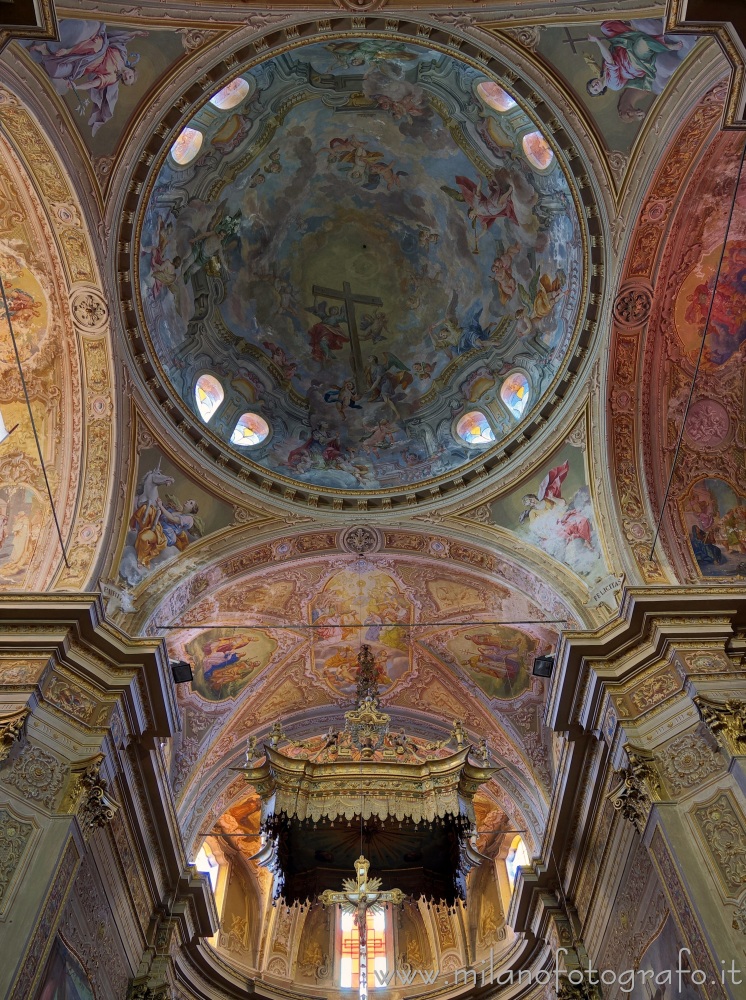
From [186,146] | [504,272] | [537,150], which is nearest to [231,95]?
[186,146]

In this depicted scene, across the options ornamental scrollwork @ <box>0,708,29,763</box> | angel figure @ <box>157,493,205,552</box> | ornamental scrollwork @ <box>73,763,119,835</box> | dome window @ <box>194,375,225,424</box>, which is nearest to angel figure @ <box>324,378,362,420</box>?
dome window @ <box>194,375,225,424</box>

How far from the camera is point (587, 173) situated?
1298cm

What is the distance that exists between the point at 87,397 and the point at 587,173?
894 cm

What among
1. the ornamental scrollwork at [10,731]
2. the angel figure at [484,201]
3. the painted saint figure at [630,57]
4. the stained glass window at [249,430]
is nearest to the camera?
the ornamental scrollwork at [10,731]

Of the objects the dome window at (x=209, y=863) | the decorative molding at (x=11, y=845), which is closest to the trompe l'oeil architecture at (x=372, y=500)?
the decorative molding at (x=11, y=845)

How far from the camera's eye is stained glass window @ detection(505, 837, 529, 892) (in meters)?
16.8

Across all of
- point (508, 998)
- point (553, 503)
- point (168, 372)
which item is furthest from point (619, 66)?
point (508, 998)

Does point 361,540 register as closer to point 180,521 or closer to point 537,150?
point 180,521

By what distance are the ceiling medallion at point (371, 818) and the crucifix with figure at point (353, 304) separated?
28.3 feet

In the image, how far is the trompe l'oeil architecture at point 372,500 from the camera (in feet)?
34.8

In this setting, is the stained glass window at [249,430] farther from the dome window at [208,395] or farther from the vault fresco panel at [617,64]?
the vault fresco panel at [617,64]

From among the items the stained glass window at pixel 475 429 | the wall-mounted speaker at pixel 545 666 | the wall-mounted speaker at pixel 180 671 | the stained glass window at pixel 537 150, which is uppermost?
the stained glass window at pixel 537 150

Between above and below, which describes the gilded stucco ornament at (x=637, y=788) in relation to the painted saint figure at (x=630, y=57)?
below

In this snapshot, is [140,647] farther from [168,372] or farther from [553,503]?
[553,503]
